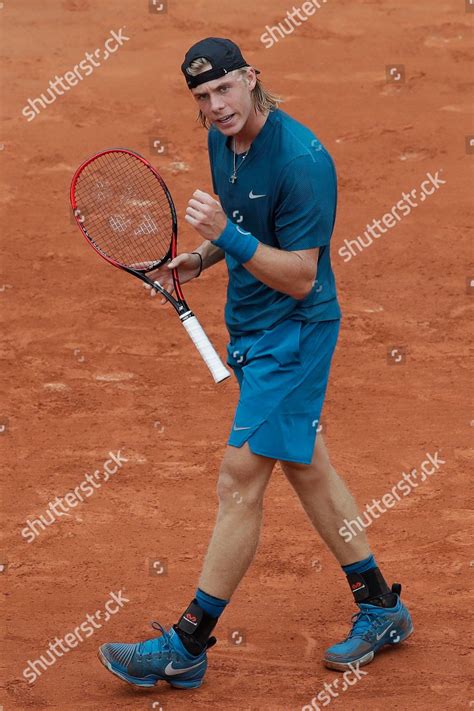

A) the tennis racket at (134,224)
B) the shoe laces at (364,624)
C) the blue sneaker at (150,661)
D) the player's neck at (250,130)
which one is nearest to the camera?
the player's neck at (250,130)

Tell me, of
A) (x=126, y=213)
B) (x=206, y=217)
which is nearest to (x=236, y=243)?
(x=206, y=217)

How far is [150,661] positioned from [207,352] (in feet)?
3.85

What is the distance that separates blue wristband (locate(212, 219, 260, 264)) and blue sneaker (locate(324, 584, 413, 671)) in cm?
157

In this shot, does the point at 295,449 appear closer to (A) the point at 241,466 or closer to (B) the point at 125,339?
(A) the point at 241,466

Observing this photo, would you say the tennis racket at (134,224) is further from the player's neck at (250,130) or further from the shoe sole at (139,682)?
the shoe sole at (139,682)

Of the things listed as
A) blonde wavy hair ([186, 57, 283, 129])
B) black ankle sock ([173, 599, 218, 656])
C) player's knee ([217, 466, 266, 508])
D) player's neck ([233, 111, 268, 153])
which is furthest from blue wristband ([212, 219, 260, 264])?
black ankle sock ([173, 599, 218, 656])

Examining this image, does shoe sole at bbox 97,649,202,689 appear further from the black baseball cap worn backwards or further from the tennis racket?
the black baseball cap worn backwards

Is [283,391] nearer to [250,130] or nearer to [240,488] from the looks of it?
[240,488]

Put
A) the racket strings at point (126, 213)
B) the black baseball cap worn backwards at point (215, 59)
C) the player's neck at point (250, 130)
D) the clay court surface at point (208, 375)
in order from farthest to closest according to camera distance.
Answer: the racket strings at point (126, 213)
the clay court surface at point (208, 375)
the player's neck at point (250, 130)
the black baseball cap worn backwards at point (215, 59)

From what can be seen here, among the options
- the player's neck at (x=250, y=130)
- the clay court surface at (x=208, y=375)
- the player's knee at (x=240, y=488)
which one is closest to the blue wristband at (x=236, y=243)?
the player's neck at (x=250, y=130)

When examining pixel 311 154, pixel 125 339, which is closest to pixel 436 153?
pixel 125 339

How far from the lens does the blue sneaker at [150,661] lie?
4.79 m

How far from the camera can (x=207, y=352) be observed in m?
4.76

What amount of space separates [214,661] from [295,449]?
0.99m
